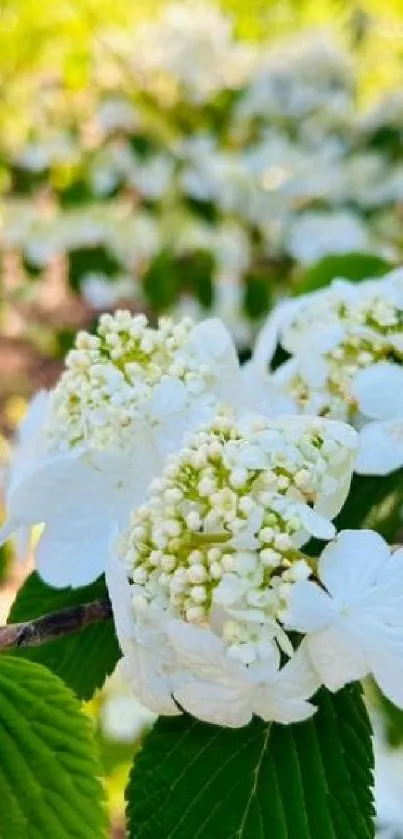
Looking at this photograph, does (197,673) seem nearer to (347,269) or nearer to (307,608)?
(307,608)

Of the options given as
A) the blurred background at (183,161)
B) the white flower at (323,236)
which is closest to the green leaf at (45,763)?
the blurred background at (183,161)

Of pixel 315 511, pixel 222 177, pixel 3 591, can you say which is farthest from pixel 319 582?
pixel 3 591

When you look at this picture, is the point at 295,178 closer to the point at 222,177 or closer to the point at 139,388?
the point at 222,177

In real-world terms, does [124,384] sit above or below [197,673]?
above

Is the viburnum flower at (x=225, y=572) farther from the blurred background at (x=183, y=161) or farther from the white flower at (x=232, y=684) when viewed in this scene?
the blurred background at (x=183, y=161)

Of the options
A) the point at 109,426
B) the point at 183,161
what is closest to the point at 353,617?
the point at 109,426

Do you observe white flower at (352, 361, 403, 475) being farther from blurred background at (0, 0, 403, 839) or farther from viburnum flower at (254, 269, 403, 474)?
blurred background at (0, 0, 403, 839)
